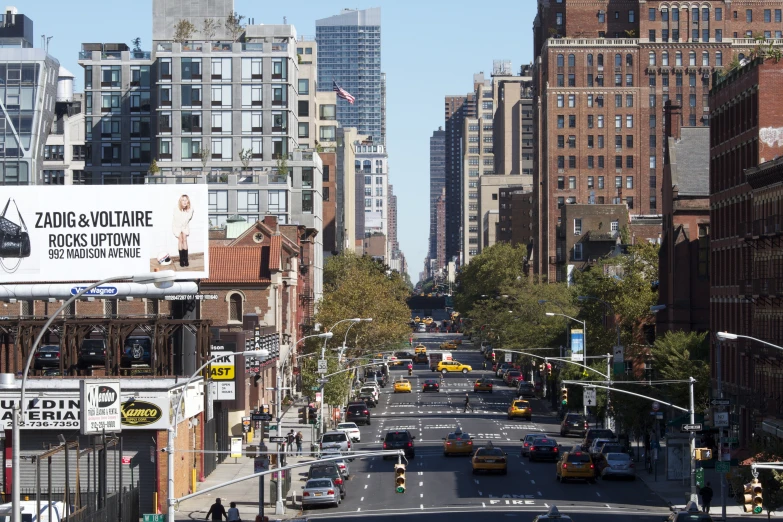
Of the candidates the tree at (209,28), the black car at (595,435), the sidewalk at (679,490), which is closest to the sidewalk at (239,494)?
the black car at (595,435)

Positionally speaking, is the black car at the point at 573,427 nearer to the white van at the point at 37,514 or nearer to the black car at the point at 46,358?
the black car at the point at 46,358

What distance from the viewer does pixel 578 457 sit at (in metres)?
63.9

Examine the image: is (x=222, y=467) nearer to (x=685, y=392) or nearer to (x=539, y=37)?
(x=685, y=392)

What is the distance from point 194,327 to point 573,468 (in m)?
18.2

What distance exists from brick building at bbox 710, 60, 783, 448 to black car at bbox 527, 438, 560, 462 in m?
9.33

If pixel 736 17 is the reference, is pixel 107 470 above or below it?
below

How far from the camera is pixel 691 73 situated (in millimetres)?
172250

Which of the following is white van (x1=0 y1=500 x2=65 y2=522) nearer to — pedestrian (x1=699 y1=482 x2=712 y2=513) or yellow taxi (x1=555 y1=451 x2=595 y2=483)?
pedestrian (x1=699 y1=482 x2=712 y2=513)

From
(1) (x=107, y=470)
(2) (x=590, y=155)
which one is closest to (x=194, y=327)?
(1) (x=107, y=470)

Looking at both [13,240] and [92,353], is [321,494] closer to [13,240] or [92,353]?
[92,353]

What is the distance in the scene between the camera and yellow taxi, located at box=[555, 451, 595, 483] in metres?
63.2

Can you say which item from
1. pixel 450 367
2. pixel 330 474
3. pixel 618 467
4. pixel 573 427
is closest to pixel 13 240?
pixel 330 474

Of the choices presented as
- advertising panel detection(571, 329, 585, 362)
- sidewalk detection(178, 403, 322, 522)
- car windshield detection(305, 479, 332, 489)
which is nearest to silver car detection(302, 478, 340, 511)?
car windshield detection(305, 479, 332, 489)

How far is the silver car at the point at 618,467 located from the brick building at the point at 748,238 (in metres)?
6.20
